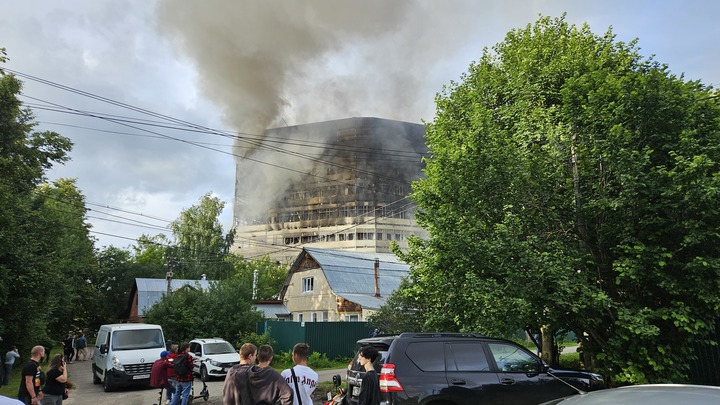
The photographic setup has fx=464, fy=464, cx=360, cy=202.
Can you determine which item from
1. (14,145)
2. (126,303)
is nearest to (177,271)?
(126,303)

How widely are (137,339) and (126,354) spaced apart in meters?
0.96

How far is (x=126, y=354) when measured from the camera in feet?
54.5

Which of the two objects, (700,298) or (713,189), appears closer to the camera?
(713,189)

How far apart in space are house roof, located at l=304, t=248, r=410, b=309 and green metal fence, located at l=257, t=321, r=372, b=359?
194 inches

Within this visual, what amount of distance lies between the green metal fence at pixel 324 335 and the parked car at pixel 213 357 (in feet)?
20.4

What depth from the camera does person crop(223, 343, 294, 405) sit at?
5.14m

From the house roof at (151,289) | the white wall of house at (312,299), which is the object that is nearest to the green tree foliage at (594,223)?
the white wall of house at (312,299)

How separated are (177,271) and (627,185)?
59.7 m

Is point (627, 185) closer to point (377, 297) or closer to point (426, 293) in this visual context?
point (426, 293)

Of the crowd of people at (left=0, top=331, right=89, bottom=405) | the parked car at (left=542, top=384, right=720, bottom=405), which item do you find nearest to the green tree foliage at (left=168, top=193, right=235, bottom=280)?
the crowd of people at (left=0, top=331, right=89, bottom=405)

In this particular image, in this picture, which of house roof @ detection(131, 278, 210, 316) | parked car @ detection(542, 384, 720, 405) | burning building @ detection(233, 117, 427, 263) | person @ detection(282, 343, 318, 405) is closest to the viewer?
parked car @ detection(542, 384, 720, 405)

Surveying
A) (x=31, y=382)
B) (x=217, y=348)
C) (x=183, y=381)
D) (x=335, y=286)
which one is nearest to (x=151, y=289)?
(x=335, y=286)

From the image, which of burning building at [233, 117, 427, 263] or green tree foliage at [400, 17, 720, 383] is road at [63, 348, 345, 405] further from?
burning building at [233, 117, 427, 263]

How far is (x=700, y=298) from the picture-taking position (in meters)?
9.15
